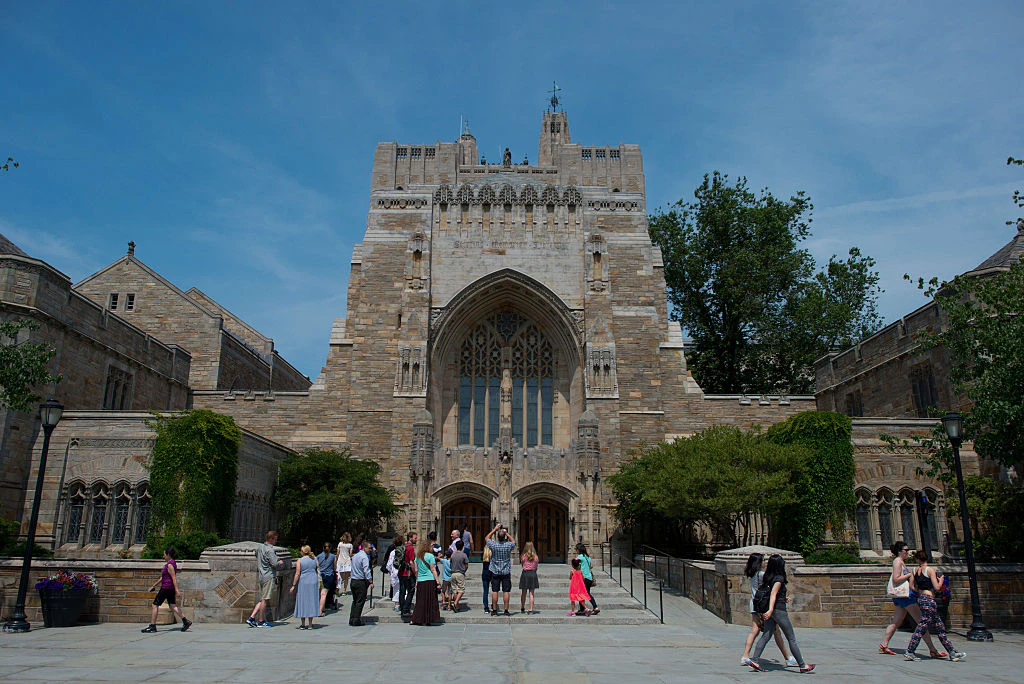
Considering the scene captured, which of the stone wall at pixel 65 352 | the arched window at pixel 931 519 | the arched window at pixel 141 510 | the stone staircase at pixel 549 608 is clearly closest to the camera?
the stone staircase at pixel 549 608

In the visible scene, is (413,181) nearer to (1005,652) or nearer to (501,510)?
(501,510)

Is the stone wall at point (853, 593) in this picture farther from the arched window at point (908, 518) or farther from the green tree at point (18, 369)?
the green tree at point (18, 369)

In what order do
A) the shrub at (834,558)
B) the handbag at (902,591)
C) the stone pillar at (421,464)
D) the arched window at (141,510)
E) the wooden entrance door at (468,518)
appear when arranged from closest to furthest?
the handbag at (902,591) → the shrub at (834,558) → the arched window at (141,510) → the stone pillar at (421,464) → the wooden entrance door at (468,518)

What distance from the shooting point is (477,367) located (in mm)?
28375

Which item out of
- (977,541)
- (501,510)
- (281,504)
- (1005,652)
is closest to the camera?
(1005,652)

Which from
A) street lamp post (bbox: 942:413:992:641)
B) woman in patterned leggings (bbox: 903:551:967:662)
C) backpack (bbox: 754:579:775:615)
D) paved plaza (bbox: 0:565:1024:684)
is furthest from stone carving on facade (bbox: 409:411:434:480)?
backpack (bbox: 754:579:775:615)

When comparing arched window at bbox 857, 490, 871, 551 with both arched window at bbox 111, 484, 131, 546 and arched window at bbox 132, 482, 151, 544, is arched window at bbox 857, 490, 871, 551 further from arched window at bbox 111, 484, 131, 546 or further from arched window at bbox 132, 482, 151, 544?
arched window at bbox 111, 484, 131, 546

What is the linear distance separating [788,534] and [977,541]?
4.29m

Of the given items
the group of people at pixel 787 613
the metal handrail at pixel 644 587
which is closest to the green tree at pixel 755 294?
the metal handrail at pixel 644 587

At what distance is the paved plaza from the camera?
844 cm

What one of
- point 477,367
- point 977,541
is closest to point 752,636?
point 977,541

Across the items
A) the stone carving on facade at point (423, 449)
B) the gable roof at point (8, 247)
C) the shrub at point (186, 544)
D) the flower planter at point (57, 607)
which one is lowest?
the flower planter at point (57, 607)

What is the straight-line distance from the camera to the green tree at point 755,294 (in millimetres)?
35875

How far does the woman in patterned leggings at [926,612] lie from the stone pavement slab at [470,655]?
244mm
